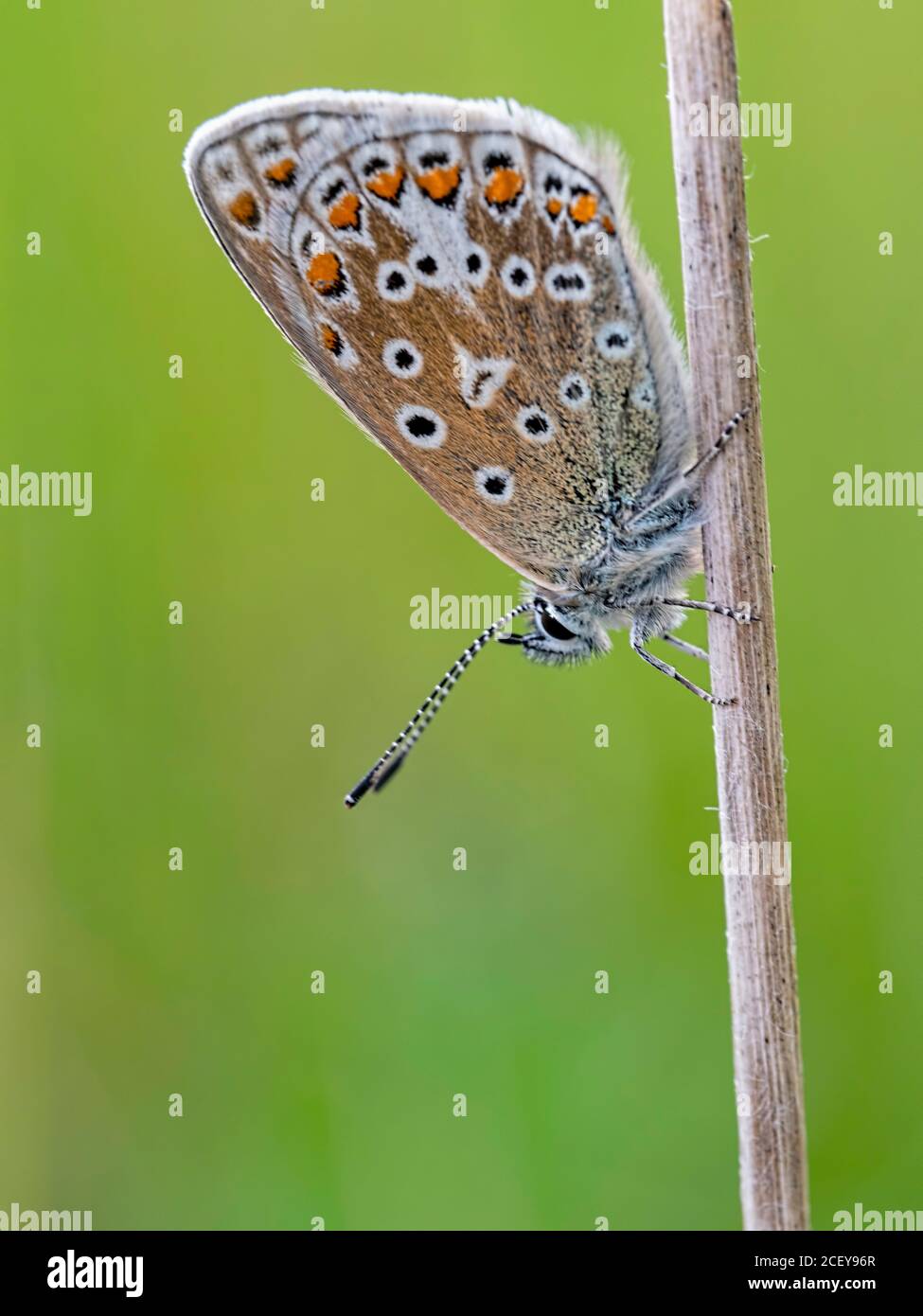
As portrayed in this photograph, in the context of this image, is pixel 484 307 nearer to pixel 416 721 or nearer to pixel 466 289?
pixel 466 289

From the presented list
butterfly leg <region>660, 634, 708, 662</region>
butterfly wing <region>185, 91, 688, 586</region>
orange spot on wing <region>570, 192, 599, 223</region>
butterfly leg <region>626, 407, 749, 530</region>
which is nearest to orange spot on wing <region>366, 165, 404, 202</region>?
butterfly wing <region>185, 91, 688, 586</region>

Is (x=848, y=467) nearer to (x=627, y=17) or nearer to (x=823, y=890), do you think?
(x=823, y=890)

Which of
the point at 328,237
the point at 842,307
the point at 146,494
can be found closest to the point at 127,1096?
the point at 146,494

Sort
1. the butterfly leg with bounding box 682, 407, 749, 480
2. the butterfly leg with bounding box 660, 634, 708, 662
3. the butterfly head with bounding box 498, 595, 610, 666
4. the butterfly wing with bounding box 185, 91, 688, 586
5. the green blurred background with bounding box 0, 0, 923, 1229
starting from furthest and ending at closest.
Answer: the green blurred background with bounding box 0, 0, 923, 1229
the butterfly leg with bounding box 660, 634, 708, 662
the butterfly head with bounding box 498, 595, 610, 666
the butterfly wing with bounding box 185, 91, 688, 586
the butterfly leg with bounding box 682, 407, 749, 480

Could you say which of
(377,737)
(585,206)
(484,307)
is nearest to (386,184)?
(484,307)

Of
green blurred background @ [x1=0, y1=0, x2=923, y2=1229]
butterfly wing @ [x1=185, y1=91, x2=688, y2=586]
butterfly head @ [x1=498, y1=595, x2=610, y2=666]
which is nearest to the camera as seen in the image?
butterfly wing @ [x1=185, y1=91, x2=688, y2=586]

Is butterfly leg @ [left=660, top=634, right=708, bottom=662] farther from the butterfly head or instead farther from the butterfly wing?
the butterfly wing
